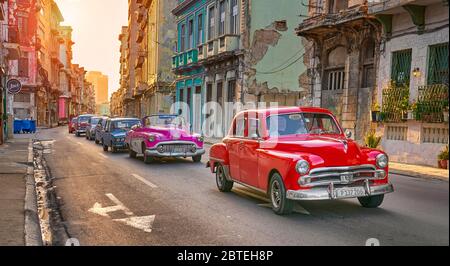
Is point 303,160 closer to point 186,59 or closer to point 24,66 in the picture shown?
point 186,59

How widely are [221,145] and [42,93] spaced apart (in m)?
63.7

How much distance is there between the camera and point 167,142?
1456 cm

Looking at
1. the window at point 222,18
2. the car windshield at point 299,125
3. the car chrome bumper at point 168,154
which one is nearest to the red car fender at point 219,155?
the car windshield at point 299,125

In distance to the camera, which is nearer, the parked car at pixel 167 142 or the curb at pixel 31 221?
the curb at pixel 31 221

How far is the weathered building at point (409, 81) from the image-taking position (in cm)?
1465

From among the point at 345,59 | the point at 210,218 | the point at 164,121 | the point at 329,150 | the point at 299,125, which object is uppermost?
the point at 345,59

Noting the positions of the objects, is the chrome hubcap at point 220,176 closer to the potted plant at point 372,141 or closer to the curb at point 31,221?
the curb at point 31,221

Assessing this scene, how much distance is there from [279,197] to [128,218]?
2.32 meters

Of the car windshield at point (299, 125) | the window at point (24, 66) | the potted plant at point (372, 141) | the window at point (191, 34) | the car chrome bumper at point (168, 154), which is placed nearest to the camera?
the car windshield at point (299, 125)

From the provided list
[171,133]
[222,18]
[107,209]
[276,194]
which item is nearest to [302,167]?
[276,194]

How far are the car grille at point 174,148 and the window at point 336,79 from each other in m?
9.82

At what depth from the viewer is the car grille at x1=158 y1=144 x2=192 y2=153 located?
14.5m

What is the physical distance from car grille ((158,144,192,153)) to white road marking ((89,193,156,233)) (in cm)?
611
